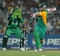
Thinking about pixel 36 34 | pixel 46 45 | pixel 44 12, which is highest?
pixel 44 12

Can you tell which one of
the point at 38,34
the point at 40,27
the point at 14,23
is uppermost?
the point at 14,23

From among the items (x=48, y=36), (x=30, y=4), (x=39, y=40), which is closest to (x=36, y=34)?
(x=39, y=40)

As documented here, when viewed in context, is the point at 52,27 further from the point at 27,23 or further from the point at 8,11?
the point at 8,11

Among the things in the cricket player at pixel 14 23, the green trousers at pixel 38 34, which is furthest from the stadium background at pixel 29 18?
the green trousers at pixel 38 34

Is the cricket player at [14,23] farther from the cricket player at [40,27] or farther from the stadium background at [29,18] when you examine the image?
the stadium background at [29,18]

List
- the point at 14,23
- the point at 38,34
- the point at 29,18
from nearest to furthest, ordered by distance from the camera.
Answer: the point at 38,34, the point at 14,23, the point at 29,18

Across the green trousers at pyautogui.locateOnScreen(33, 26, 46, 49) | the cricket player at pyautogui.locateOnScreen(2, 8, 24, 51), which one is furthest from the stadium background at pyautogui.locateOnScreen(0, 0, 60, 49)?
the green trousers at pyautogui.locateOnScreen(33, 26, 46, 49)

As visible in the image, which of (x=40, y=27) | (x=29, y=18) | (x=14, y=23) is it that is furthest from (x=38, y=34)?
(x=29, y=18)

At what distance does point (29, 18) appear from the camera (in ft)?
59.1

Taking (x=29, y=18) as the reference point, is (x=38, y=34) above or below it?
below

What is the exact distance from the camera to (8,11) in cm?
1800

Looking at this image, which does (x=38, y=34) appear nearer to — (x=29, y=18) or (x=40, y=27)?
(x=40, y=27)

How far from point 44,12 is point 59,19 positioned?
5248 mm

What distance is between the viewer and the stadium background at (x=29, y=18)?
16562 mm
